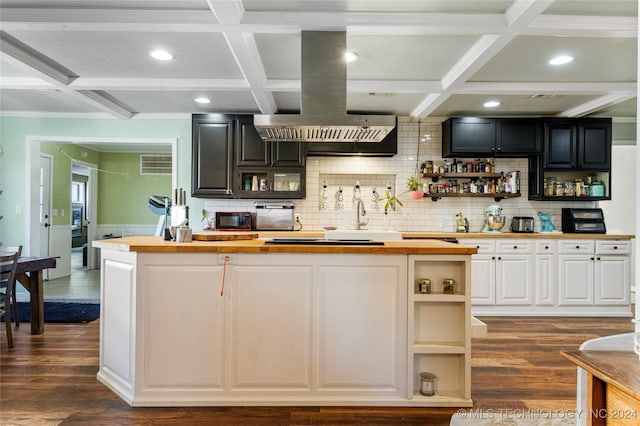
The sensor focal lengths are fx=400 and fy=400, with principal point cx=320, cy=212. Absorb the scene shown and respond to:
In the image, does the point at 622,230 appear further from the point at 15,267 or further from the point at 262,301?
the point at 15,267

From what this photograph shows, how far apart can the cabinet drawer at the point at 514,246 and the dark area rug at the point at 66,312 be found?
4.58 m

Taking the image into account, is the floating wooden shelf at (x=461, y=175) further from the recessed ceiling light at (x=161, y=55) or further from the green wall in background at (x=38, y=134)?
the recessed ceiling light at (x=161, y=55)

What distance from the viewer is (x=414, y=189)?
5.25 m

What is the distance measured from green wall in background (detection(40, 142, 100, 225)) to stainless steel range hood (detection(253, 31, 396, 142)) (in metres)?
5.15

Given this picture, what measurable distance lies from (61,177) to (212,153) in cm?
345

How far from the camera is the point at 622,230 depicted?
6086 mm

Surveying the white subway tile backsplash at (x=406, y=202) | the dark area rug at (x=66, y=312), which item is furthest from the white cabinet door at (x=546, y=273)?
the dark area rug at (x=66, y=312)

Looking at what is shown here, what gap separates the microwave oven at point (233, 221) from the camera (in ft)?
16.3

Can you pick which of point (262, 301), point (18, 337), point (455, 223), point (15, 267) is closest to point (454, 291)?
point (262, 301)

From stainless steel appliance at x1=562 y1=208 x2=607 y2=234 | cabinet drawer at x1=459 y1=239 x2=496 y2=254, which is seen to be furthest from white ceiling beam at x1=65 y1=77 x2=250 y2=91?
stainless steel appliance at x1=562 y1=208 x2=607 y2=234

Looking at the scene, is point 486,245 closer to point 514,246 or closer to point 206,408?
point 514,246

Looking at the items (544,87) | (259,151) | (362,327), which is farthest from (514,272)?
(259,151)

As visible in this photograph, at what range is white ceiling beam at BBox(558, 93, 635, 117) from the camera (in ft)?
Result: 13.9

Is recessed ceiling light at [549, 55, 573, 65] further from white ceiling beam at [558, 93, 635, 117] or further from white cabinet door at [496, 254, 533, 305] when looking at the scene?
white cabinet door at [496, 254, 533, 305]
